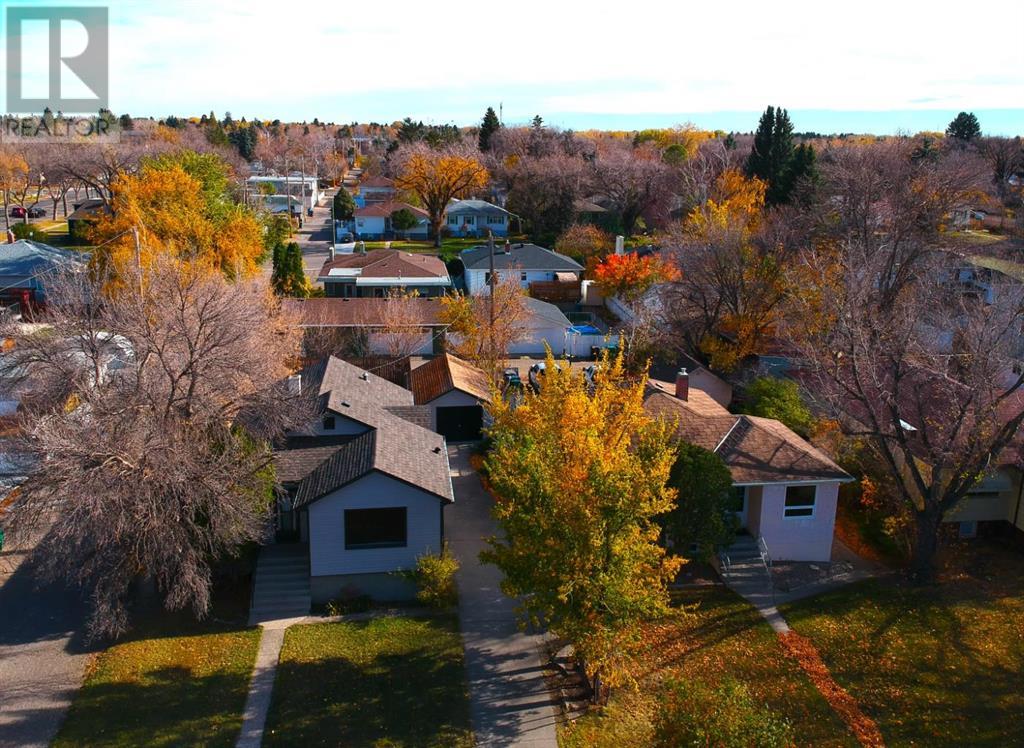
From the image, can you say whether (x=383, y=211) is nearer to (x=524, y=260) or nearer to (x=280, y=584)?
(x=524, y=260)

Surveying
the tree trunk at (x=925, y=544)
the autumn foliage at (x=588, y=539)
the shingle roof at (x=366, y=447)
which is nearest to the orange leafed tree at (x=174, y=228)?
the shingle roof at (x=366, y=447)

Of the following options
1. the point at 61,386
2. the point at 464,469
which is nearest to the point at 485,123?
the point at 464,469

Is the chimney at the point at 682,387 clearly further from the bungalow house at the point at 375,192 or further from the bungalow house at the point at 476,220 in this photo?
the bungalow house at the point at 375,192

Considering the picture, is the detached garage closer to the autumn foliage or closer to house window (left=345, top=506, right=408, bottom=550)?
house window (left=345, top=506, right=408, bottom=550)

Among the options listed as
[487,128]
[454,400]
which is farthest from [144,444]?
[487,128]

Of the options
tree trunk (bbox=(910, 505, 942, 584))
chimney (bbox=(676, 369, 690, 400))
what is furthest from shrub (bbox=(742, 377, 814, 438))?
tree trunk (bbox=(910, 505, 942, 584))

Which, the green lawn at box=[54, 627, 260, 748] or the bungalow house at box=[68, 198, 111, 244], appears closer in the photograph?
the green lawn at box=[54, 627, 260, 748]
